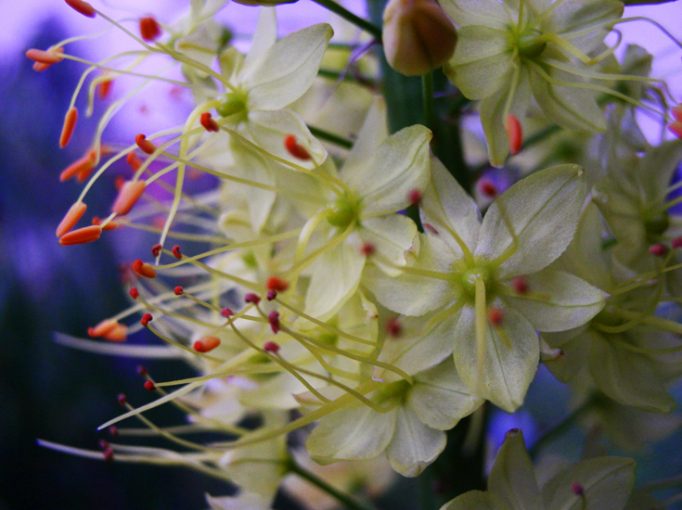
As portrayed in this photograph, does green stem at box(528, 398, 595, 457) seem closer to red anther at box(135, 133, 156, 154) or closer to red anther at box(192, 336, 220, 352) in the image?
red anther at box(192, 336, 220, 352)

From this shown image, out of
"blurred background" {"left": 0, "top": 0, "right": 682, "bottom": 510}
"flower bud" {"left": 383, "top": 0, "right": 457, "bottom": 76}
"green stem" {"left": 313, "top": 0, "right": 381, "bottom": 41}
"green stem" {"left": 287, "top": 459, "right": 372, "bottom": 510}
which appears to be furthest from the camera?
"blurred background" {"left": 0, "top": 0, "right": 682, "bottom": 510}

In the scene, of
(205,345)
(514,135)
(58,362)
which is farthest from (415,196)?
(58,362)

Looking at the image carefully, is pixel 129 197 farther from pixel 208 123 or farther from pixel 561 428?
pixel 561 428

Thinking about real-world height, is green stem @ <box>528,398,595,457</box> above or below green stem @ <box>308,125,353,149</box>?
below

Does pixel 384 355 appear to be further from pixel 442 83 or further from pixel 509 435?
pixel 442 83

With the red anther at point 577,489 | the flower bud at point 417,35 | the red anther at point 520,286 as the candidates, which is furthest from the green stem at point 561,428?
the flower bud at point 417,35

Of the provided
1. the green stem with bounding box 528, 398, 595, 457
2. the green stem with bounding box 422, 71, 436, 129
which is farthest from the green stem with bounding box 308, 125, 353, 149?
the green stem with bounding box 528, 398, 595, 457

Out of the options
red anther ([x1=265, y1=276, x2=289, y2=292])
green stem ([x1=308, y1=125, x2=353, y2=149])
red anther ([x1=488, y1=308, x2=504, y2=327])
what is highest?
green stem ([x1=308, y1=125, x2=353, y2=149])

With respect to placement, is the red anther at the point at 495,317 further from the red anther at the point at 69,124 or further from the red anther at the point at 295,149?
the red anther at the point at 69,124

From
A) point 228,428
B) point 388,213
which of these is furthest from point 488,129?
point 228,428
